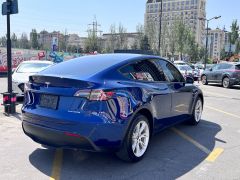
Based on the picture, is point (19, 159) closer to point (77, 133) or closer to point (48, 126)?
point (48, 126)

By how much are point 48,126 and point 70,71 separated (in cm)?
90

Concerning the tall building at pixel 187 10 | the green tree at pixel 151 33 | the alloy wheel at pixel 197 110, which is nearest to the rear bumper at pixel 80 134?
the alloy wheel at pixel 197 110

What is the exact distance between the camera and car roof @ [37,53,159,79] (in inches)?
183

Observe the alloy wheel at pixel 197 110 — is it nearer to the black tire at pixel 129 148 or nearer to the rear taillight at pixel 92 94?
the black tire at pixel 129 148

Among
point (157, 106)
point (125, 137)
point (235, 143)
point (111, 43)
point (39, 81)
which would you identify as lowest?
point (235, 143)

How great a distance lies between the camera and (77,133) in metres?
4.17

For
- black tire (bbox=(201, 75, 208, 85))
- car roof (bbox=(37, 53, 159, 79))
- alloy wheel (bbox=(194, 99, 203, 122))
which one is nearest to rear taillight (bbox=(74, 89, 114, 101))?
car roof (bbox=(37, 53, 159, 79))

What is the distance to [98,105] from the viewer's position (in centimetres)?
422

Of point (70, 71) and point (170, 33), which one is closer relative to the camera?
point (70, 71)

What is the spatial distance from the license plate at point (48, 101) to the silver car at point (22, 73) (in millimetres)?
5445

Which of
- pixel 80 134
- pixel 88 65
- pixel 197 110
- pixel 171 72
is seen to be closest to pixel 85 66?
pixel 88 65

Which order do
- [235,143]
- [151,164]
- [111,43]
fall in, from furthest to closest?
[111,43] → [235,143] → [151,164]

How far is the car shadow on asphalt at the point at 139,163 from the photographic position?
4418 millimetres

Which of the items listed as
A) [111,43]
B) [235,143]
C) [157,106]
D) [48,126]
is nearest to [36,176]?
[48,126]
